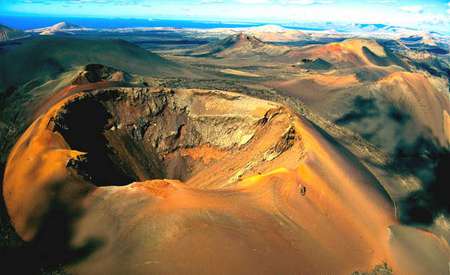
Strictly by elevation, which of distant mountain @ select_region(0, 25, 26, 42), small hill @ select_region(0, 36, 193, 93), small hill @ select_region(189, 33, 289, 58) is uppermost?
small hill @ select_region(0, 36, 193, 93)

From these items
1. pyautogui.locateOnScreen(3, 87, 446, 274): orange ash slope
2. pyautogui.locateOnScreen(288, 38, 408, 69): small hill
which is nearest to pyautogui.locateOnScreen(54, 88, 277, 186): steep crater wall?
pyautogui.locateOnScreen(3, 87, 446, 274): orange ash slope

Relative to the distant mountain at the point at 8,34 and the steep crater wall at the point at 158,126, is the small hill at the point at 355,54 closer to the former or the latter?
the steep crater wall at the point at 158,126

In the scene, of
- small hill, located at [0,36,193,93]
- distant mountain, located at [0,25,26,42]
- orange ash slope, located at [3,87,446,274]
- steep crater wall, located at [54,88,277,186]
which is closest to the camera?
orange ash slope, located at [3,87,446,274]

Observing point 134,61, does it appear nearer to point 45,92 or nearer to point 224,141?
point 45,92

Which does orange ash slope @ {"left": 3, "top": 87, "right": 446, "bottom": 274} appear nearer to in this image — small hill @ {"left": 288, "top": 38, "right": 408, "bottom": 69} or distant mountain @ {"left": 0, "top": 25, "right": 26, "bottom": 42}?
small hill @ {"left": 288, "top": 38, "right": 408, "bottom": 69}

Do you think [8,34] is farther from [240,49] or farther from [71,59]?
[71,59]

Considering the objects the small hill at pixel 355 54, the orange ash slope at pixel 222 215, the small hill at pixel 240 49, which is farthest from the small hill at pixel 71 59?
the small hill at pixel 240 49

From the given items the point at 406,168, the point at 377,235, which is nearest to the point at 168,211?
the point at 377,235
